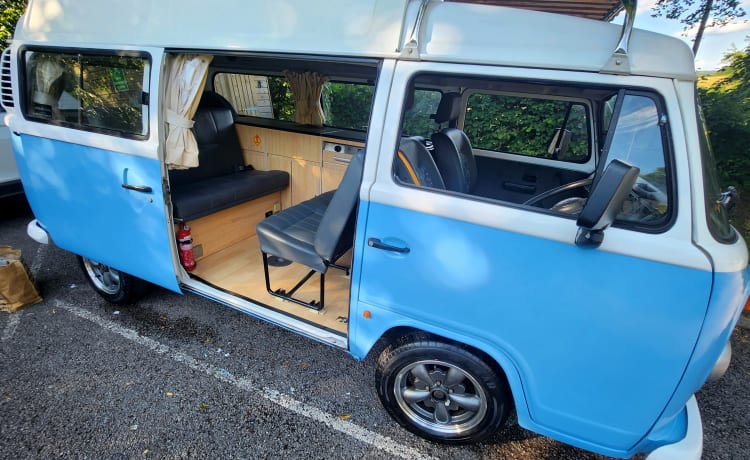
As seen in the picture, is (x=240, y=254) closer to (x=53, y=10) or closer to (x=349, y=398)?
(x=349, y=398)

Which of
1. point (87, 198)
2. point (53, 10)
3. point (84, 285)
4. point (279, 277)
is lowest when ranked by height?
point (84, 285)

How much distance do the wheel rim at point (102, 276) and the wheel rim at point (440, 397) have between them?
2.62 m

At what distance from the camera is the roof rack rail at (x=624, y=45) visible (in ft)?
4.35

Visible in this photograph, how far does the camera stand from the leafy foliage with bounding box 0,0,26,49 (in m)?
6.01

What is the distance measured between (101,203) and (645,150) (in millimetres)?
3317

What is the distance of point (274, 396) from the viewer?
242cm

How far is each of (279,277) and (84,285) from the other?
203 cm

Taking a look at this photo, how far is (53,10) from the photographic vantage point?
8.50 feet

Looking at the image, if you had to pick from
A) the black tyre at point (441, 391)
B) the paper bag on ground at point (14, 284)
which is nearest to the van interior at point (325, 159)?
the black tyre at point (441, 391)

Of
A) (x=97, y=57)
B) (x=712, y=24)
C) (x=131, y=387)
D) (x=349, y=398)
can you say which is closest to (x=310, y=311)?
(x=349, y=398)

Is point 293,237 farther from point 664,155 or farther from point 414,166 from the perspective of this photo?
point 664,155

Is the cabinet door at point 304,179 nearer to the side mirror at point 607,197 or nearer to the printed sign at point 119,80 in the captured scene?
the printed sign at point 119,80

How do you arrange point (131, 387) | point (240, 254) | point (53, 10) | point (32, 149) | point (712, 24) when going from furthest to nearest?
point (712, 24) < point (240, 254) < point (32, 149) < point (53, 10) < point (131, 387)

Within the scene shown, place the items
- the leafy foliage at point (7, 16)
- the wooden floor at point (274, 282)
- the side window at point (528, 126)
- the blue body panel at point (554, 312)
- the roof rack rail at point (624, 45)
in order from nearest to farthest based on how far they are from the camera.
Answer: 1. the roof rack rail at point (624, 45)
2. the blue body panel at point (554, 312)
3. the wooden floor at point (274, 282)
4. the side window at point (528, 126)
5. the leafy foliage at point (7, 16)
